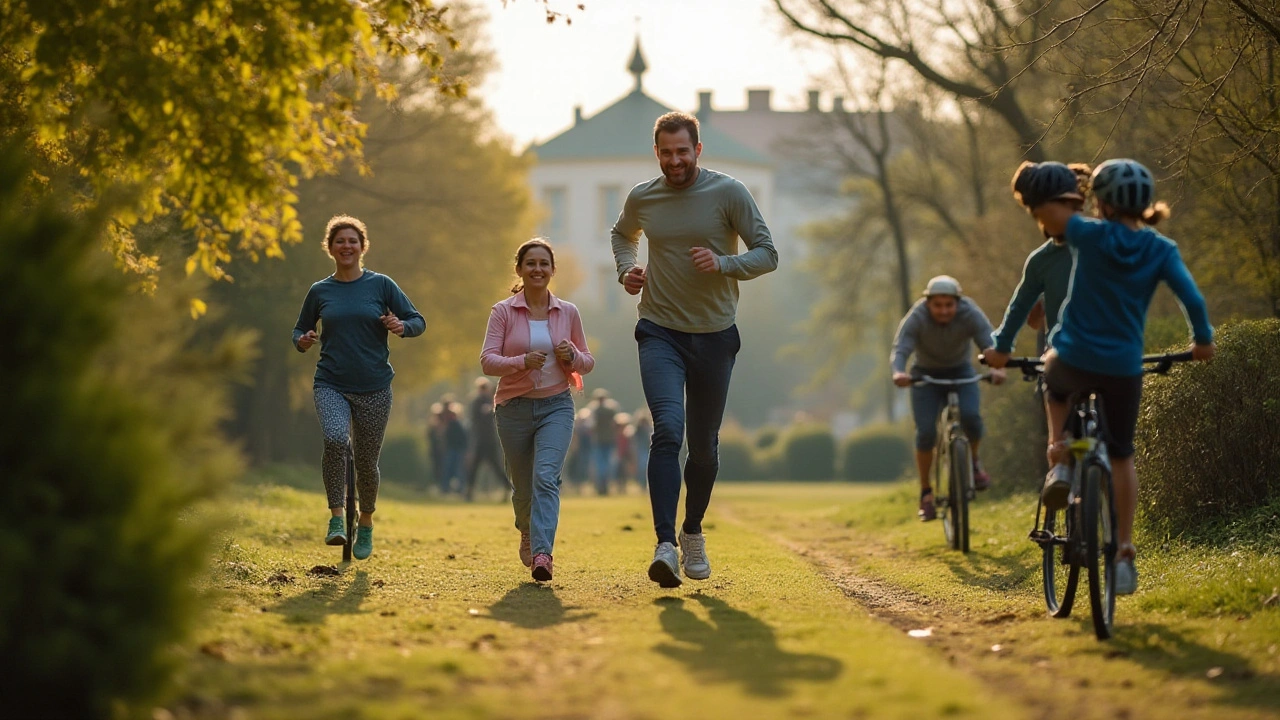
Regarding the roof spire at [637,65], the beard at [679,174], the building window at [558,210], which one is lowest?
the beard at [679,174]

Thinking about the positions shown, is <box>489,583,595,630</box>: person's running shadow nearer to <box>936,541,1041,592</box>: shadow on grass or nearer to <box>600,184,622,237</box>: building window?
<box>936,541,1041,592</box>: shadow on grass

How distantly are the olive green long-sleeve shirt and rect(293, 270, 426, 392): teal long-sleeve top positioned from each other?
2.10 meters

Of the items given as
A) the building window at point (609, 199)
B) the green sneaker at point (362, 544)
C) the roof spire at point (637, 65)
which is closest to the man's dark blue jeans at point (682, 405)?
the green sneaker at point (362, 544)

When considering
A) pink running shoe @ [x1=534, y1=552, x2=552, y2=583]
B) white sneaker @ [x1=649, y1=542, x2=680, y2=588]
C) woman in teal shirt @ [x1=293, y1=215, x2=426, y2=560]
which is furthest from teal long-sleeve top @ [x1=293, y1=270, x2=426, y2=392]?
white sneaker @ [x1=649, y1=542, x2=680, y2=588]

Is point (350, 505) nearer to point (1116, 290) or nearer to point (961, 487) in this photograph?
point (961, 487)

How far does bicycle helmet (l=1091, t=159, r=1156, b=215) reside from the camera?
21.9 feet

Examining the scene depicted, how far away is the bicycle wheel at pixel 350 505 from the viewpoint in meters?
10.2

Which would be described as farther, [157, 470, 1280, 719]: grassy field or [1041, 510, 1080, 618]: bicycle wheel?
[1041, 510, 1080, 618]: bicycle wheel

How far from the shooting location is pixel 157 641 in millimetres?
4672

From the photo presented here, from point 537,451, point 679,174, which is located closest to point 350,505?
point 537,451

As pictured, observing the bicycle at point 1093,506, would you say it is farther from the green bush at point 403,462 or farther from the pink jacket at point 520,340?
the green bush at point 403,462

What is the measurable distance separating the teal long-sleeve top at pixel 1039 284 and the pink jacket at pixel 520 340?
2611 mm

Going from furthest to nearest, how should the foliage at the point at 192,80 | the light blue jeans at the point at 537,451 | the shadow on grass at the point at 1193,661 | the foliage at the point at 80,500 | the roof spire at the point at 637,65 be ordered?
the roof spire at the point at 637,65
the light blue jeans at the point at 537,451
the foliage at the point at 192,80
the shadow on grass at the point at 1193,661
the foliage at the point at 80,500

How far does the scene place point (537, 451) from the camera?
362 inches
